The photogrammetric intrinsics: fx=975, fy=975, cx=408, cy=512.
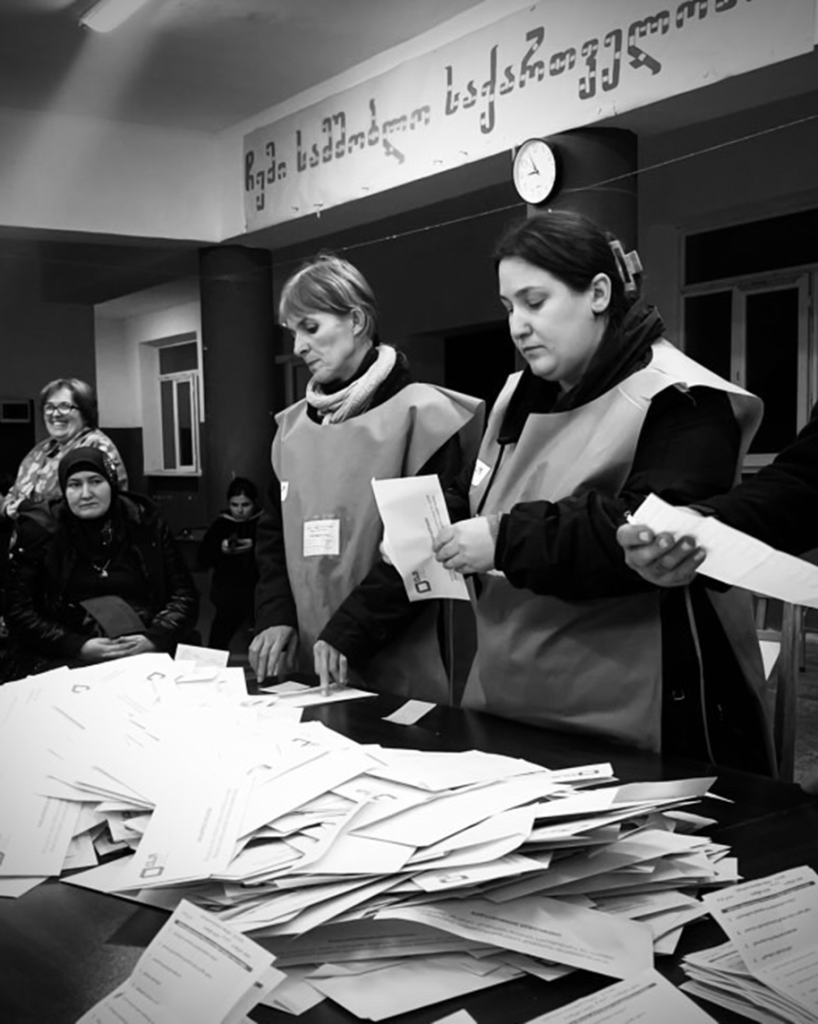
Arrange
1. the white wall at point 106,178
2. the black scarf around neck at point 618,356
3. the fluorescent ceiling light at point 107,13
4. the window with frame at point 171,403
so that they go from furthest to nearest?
the window with frame at point 171,403, the black scarf around neck at point 618,356, the white wall at point 106,178, the fluorescent ceiling light at point 107,13

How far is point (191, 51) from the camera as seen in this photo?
0.87 meters

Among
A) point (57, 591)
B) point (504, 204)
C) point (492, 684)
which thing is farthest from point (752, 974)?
point (504, 204)

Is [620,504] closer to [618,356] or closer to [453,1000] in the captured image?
[618,356]

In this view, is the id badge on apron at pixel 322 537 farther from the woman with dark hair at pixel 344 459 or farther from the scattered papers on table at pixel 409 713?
the scattered papers on table at pixel 409 713

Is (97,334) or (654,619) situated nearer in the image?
(654,619)

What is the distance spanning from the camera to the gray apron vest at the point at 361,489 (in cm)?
144

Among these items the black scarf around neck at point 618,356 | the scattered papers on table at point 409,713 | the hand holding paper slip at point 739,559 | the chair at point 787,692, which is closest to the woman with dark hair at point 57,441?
the scattered papers on table at point 409,713

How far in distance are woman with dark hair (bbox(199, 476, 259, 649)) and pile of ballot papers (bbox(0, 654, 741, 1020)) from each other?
0.64 m

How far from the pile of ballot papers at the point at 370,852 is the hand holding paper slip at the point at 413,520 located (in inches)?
11.7

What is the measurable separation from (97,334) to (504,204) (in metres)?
0.68

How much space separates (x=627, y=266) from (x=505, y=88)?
0.53m

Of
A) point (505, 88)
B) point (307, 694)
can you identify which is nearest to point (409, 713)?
point (307, 694)

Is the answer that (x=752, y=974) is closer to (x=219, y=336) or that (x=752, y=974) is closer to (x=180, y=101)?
(x=180, y=101)

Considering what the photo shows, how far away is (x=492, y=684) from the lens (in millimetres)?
1140
